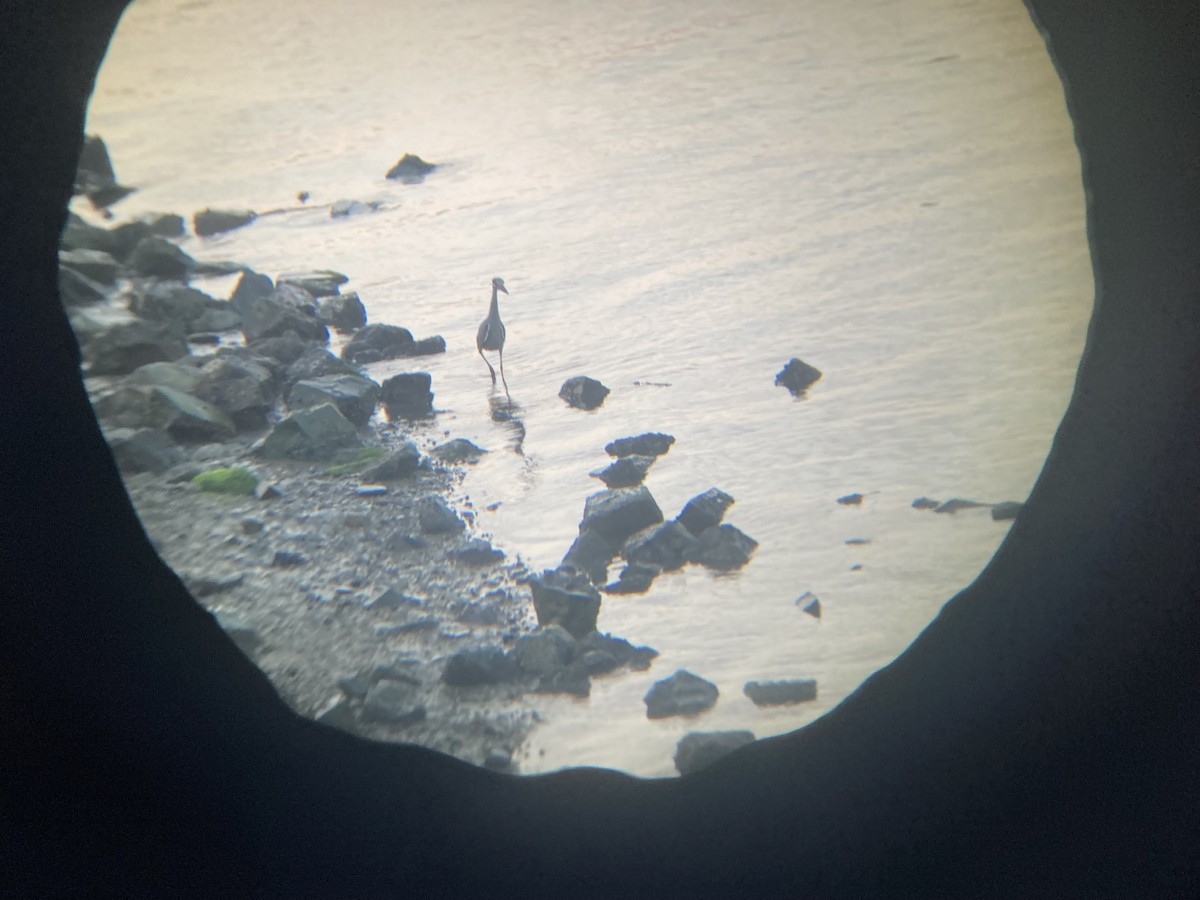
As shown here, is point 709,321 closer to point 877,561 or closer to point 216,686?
point 877,561

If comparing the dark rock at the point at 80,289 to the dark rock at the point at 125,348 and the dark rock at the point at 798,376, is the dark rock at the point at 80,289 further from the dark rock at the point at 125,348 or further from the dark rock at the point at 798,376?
the dark rock at the point at 798,376

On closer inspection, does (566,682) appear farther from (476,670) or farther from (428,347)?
(428,347)

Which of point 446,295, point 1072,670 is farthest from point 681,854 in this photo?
Answer: point 446,295

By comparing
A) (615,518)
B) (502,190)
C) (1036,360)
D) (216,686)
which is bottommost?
(216,686)

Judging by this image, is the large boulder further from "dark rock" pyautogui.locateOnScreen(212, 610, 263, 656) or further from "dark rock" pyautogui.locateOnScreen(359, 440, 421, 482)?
"dark rock" pyautogui.locateOnScreen(212, 610, 263, 656)

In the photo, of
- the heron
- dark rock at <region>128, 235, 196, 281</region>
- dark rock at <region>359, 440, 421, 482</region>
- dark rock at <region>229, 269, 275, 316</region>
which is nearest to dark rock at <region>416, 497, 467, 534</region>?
dark rock at <region>359, 440, 421, 482</region>

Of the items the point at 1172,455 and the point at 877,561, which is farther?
the point at 877,561

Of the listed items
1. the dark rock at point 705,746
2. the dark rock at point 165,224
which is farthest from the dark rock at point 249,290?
the dark rock at point 705,746
